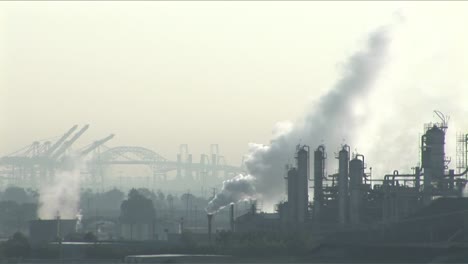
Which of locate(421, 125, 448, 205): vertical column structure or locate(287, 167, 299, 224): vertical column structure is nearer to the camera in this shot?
locate(421, 125, 448, 205): vertical column structure

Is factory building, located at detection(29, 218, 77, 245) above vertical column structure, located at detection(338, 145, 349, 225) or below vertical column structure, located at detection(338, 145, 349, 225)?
below

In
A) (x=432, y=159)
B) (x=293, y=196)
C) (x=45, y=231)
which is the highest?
(x=432, y=159)

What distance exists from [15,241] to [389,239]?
138 feet

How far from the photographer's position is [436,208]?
145 meters

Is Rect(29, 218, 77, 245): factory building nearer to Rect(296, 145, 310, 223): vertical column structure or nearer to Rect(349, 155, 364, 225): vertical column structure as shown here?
Rect(296, 145, 310, 223): vertical column structure

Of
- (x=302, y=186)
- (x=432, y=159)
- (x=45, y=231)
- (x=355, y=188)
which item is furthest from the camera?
(x=45, y=231)

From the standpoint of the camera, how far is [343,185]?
159 meters

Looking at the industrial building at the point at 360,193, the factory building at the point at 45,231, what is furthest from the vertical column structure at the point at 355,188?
the factory building at the point at 45,231

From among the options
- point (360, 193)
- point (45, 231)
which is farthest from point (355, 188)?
point (45, 231)

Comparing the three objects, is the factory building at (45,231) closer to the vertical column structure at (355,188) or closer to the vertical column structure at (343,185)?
the vertical column structure at (343,185)

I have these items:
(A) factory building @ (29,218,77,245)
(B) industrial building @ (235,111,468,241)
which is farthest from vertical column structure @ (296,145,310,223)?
(A) factory building @ (29,218,77,245)

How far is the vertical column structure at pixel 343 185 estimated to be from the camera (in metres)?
158

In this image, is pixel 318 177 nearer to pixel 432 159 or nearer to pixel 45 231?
pixel 432 159

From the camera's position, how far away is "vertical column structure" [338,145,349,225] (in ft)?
520
